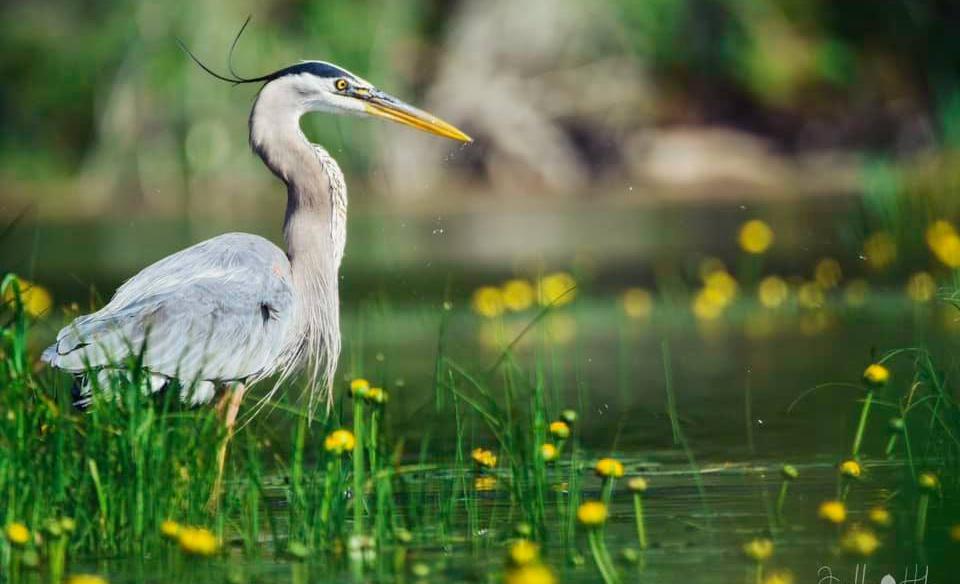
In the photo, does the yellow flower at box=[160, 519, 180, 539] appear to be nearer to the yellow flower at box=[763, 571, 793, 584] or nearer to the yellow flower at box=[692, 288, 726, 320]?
the yellow flower at box=[763, 571, 793, 584]

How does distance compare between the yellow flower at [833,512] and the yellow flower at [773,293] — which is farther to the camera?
the yellow flower at [773,293]

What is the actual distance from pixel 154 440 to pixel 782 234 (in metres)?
9.73

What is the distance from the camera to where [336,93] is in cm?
623

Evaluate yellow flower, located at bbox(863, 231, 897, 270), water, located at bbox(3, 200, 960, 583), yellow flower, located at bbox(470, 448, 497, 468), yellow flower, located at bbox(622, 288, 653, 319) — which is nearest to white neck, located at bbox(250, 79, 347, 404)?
water, located at bbox(3, 200, 960, 583)

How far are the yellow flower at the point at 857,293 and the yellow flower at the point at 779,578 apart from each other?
5709 millimetres

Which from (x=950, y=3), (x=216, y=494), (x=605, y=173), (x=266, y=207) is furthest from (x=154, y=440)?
(x=950, y=3)

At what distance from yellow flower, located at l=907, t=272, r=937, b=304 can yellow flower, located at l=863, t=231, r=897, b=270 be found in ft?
2.21

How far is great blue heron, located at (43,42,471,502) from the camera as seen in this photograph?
5.26m

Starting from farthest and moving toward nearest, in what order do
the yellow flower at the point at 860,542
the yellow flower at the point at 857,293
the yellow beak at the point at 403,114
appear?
the yellow flower at the point at 857,293, the yellow beak at the point at 403,114, the yellow flower at the point at 860,542

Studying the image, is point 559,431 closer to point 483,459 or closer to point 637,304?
point 483,459

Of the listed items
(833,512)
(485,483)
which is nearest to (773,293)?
(485,483)

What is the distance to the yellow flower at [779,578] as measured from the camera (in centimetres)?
385

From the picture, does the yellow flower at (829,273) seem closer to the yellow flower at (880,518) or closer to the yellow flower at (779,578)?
the yellow flower at (880,518)

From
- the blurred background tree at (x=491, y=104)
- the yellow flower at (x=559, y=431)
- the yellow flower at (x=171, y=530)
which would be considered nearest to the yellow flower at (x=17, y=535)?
the yellow flower at (x=171, y=530)
